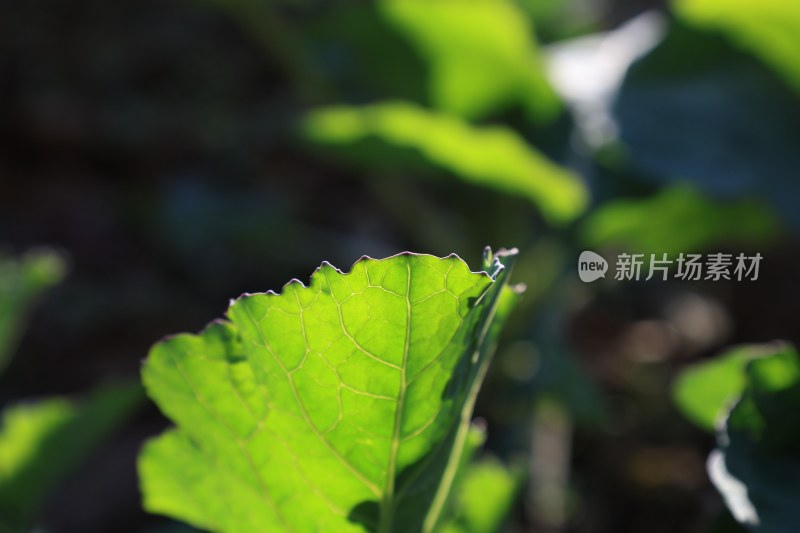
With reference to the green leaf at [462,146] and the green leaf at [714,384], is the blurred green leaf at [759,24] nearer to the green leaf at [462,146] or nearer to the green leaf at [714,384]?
the green leaf at [462,146]

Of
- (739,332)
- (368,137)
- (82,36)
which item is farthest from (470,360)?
(82,36)

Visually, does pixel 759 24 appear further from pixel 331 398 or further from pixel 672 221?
pixel 331 398

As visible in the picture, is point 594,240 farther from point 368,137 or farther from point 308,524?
point 308,524

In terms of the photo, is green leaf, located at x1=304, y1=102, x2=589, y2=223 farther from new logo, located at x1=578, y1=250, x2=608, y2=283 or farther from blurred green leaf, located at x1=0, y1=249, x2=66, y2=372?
blurred green leaf, located at x1=0, y1=249, x2=66, y2=372

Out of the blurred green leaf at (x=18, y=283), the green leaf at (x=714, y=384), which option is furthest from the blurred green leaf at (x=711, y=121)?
the blurred green leaf at (x=18, y=283)

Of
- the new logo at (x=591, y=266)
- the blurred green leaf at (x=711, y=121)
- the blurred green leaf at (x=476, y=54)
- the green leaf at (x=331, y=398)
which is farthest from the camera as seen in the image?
the blurred green leaf at (x=476, y=54)

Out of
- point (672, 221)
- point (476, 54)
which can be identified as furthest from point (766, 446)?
point (476, 54)

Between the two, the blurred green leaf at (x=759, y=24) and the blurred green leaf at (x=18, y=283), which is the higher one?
the blurred green leaf at (x=759, y=24)
